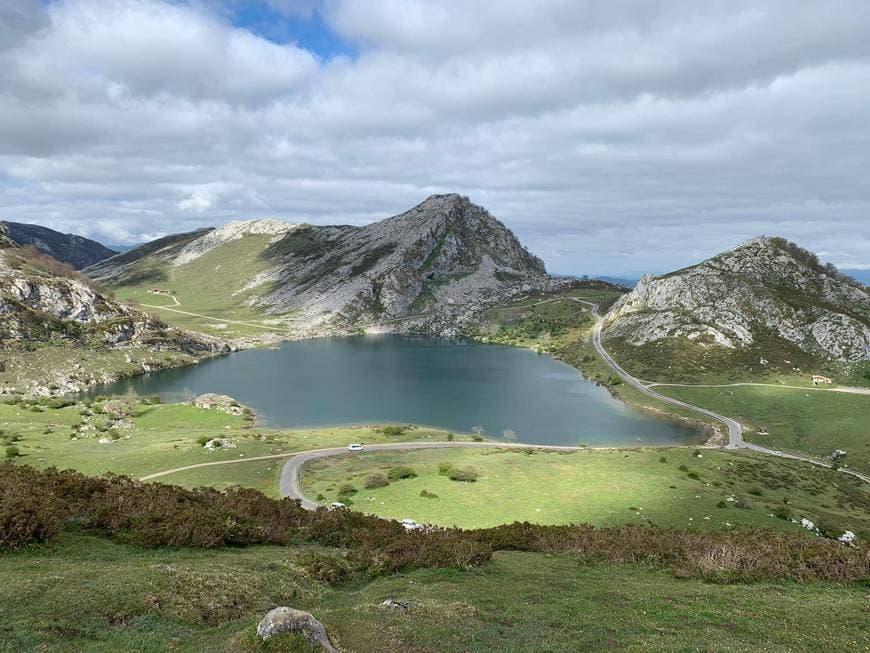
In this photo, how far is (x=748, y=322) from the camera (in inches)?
6585

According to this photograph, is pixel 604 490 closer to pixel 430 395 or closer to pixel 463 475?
pixel 463 475

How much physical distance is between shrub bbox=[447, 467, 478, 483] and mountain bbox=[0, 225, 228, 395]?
12742 cm

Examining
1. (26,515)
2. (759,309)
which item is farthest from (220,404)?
(759,309)

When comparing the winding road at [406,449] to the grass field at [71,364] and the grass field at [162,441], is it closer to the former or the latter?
Result: the grass field at [162,441]

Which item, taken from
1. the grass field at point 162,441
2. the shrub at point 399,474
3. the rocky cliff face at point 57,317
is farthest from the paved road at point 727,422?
the rocky cliff face at point 57,317

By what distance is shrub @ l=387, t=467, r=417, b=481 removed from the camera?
58481mm

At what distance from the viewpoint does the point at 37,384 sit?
441 ft

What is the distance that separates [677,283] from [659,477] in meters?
157

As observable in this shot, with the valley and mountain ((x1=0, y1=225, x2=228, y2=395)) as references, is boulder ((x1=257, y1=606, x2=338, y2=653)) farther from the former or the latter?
mountain ((x1=0, y1=225, x2=228, y2=395))

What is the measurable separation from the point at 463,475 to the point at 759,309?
527ft

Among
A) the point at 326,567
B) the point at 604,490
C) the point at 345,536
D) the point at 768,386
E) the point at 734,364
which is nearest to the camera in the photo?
the point at 326,567

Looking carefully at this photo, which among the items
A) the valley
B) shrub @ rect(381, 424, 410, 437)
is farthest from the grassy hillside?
shrub @ rect(381, 424, 410, 437)

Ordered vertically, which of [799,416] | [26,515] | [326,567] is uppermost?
[26,515]

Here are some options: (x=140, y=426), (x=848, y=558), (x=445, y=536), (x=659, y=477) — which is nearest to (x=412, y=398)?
(x=140, y=426)
